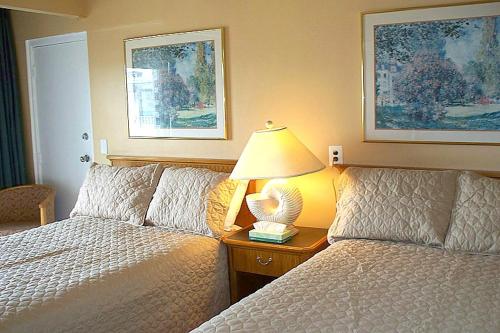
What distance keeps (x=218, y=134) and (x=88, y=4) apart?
1.47 metres

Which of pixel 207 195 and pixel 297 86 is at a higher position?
pixel 297 86

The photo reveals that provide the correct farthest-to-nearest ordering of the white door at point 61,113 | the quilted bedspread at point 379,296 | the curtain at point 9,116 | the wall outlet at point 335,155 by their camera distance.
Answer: the curtain at point 9,116 → the white door at point 61,113 → the wall outlet at point 335,155 → the quilted bedspread at point 379,296

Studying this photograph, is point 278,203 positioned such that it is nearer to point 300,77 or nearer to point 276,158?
point 276,158

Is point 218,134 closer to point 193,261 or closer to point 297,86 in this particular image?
point 297,86

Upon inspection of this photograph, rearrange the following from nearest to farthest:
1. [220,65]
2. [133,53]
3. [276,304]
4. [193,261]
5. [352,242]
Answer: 1. [276,304]
2. [352,242]
3. [193,261]
4. [220,65]
5. [133,53]

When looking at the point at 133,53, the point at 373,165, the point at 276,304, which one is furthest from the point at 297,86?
the point at 276,304

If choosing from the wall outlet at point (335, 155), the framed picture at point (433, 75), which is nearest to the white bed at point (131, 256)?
the wall outlet at point (335, 155)

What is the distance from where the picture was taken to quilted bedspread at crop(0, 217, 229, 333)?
7.53 feet

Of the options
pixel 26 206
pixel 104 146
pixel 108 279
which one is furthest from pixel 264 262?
pixel 26 206

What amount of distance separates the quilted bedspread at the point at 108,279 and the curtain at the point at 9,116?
5.05 feet

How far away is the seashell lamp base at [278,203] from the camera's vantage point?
3.08 m

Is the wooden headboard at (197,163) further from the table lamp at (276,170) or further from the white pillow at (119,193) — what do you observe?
the table lamp at (276,170)

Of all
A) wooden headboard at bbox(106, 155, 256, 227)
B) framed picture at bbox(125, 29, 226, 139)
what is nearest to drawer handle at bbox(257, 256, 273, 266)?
wooden headboard at bbox(106, 155, 256, 227)

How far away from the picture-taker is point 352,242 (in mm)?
2730
